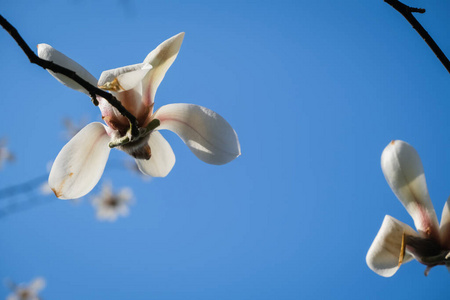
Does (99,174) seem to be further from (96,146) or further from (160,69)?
(160,69)

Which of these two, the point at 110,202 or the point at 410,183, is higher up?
the point at 110,202

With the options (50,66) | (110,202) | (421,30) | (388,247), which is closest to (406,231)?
(388,247)

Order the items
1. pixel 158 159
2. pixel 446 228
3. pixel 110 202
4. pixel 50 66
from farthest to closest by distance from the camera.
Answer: pixel 110 202, pixel 158 159, pixel 446 228, pixel 50 66

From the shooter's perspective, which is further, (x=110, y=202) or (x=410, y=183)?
(x=110, y=202)

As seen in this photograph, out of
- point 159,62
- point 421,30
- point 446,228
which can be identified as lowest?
point 446,228

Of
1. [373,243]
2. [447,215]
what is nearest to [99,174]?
[373,243]

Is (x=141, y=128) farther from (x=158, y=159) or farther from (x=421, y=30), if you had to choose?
(x=421, y=30)

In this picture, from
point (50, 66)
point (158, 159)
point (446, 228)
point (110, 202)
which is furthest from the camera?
point (110, 202)
